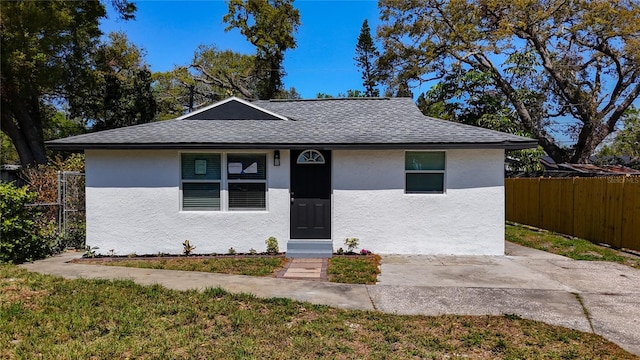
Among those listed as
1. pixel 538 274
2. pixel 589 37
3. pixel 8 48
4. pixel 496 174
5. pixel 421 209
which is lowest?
pixel 538 274

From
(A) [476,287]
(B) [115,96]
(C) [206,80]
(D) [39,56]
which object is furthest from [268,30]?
(A) [476,287]

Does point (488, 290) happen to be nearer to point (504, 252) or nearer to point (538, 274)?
point (538, 274)

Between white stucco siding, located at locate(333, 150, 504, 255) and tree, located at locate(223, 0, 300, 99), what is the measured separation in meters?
24.8

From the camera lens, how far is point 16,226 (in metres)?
7.28

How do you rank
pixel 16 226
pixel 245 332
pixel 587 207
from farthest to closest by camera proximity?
pixel 587 207, pixel 16 226, pixel 245 332

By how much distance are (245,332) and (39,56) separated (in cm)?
1814

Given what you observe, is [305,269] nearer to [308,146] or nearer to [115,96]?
[308,146]

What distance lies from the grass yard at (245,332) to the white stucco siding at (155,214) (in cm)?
323

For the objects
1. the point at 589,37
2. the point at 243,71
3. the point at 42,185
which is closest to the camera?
the point at 42,185

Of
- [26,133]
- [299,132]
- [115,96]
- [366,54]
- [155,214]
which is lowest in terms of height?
[155,214]

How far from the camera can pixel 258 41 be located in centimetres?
3062

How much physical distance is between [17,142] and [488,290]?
2253 cm

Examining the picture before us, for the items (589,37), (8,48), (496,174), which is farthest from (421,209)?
(589,37)

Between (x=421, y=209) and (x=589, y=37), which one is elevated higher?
(x=589, y=37)
